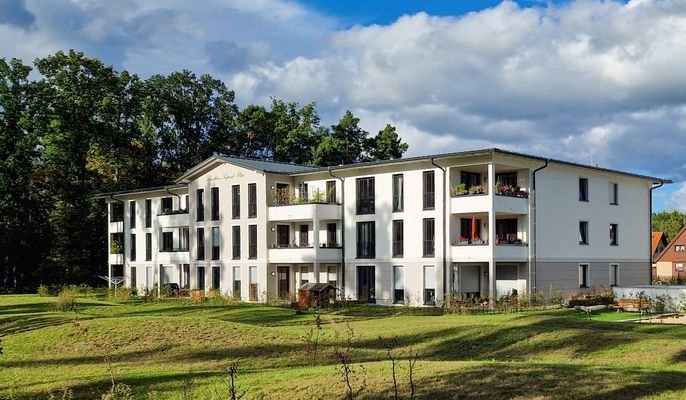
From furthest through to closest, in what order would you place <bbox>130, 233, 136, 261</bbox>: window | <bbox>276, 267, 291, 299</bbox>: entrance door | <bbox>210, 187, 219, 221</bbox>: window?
<bbox>130, 233, 136, 261</bbox>: window → <bbox>210, 187, 219, 221</bbox>: window → <bbox>276, 267, 291, 299</bbox>: entrance door

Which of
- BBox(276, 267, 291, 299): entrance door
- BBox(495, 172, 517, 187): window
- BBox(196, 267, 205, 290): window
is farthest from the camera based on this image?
BBox(196, 267, 205, 290): window

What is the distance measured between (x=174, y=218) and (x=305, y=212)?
13.2 m

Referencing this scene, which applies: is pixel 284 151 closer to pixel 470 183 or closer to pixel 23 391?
pixel 470 183

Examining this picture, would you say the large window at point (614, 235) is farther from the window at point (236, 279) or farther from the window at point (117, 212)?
the window at point (117, 212)

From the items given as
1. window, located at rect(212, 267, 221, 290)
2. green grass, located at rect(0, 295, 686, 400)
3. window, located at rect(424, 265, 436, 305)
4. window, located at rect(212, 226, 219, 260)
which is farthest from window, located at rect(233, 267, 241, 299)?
green grass, located at rect(0, 295, 686, 400)

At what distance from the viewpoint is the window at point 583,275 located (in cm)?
4138

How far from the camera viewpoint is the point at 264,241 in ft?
149

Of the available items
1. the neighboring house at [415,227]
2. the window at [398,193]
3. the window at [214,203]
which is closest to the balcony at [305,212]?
the neighboring house at [415,227]

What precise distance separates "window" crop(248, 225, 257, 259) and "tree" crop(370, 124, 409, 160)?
81.3 feet

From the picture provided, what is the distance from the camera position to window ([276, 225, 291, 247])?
151 ft

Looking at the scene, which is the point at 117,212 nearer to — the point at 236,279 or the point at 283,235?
the point at 236,279

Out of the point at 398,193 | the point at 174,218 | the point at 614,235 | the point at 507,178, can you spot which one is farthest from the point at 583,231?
the point at 174,218

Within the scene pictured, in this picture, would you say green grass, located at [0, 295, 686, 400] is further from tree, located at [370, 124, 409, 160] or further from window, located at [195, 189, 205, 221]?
tree, located at [370, 124, 409, 160]

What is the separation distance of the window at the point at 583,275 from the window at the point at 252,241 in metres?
18.7
